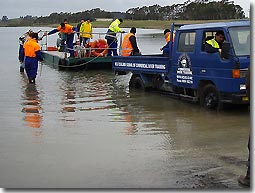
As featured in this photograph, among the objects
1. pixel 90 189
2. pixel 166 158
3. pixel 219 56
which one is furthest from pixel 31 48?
pixel 90 189

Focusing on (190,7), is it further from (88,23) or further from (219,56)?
(219,56)

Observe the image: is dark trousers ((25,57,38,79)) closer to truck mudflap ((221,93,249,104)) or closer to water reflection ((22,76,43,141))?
water reflection ((22,76,43,141))

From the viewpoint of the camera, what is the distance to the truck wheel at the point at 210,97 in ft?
34.6

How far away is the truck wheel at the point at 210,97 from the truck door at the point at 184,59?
0.46 m

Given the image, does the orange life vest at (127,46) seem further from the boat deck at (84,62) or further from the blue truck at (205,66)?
the boat deck at (84,62)

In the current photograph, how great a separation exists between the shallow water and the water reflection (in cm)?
2

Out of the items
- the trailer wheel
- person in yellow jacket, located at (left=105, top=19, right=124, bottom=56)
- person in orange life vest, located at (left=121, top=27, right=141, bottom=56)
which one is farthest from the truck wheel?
person in yellow jacket, located at (left=105, top=19, right=124, bottom=56)

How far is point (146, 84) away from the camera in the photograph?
1385cm

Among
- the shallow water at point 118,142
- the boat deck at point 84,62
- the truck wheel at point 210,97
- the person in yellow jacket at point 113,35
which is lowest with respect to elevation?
the shallow water at point 118,142

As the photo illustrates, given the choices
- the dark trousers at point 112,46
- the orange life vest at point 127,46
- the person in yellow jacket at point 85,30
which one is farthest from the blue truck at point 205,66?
the person in yellow jacket at point 85,30

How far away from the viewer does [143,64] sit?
13414 mm

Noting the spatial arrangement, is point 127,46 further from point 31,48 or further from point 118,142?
point 118,142

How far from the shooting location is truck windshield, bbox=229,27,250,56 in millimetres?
9966

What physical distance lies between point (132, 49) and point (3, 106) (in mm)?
5304
